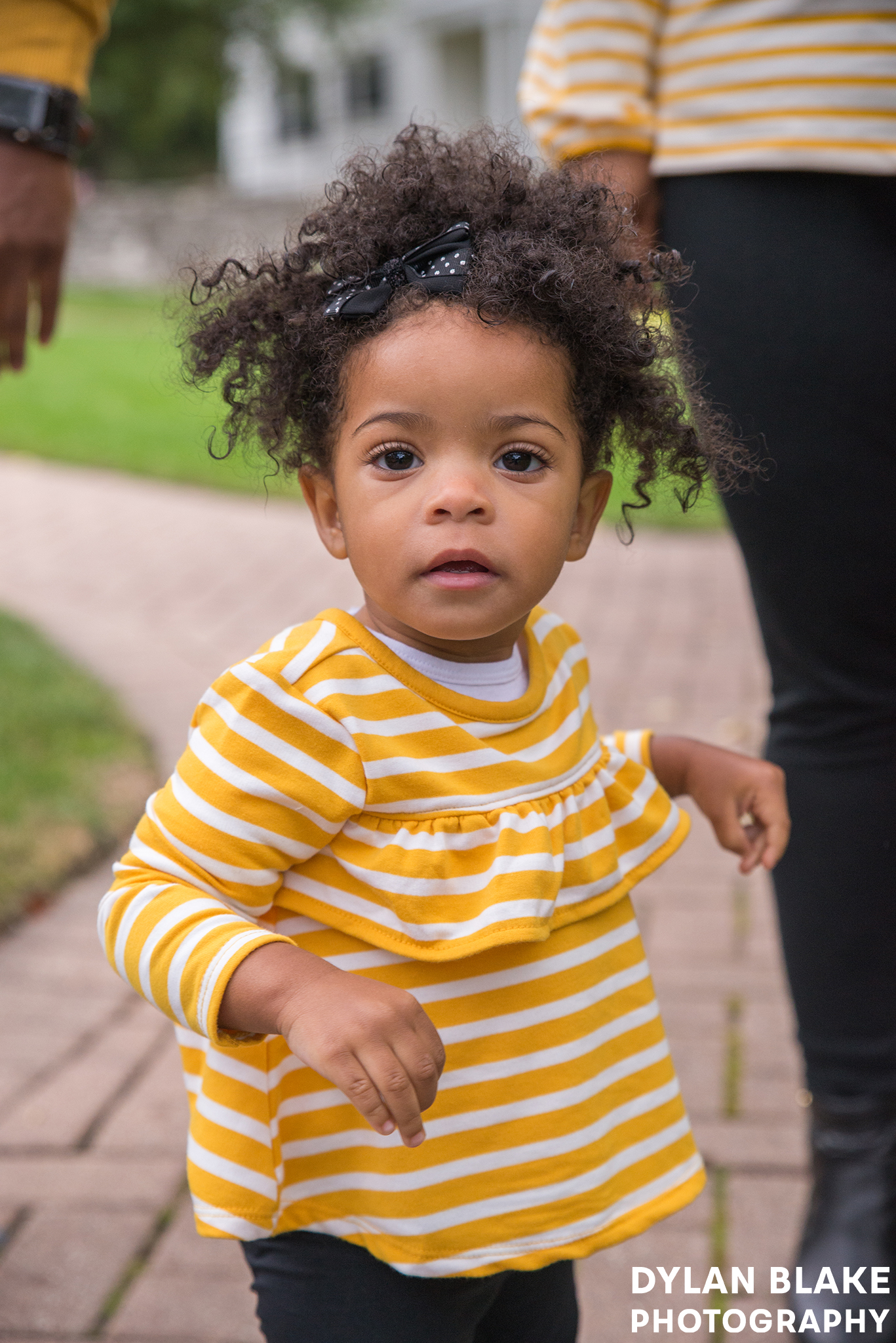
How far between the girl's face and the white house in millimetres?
22457

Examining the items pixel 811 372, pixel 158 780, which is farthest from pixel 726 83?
pixel 158 780

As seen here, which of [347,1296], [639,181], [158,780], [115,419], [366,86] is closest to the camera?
[347,1296]

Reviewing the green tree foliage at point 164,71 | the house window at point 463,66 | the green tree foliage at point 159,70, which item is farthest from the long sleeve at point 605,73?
the green tree foliage at point 159,70

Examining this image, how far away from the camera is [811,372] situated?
167cm

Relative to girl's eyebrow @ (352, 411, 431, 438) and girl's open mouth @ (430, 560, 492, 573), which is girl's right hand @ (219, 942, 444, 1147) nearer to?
girl's open mouth @ (430, 560, 492, 573)

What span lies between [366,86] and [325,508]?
1104 inches

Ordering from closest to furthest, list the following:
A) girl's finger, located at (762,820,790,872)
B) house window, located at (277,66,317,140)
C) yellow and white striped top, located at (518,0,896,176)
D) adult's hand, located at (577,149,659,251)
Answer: girl's finger, located at (762,820,790,872) < yellow and white striped top, located at (518,0,896,176) < adult's hand, located at (577,149,659,251) < house window, located at (277,66,317,140)

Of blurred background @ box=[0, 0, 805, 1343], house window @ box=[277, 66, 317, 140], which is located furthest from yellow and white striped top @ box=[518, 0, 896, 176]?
house window @ box=[277, 66, 317, 140]

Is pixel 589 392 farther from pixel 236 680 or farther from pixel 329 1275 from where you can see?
pixel 329 1275

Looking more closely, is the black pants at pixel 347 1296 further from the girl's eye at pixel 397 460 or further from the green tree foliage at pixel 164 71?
the green tree foliage at pixel 164 71

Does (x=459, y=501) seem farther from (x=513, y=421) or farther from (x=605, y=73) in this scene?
(x=605, y=73)

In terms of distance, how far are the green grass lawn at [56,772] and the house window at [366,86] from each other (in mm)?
24692

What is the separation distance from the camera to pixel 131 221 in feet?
62.8

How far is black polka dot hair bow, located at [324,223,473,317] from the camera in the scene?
1.21 meters
